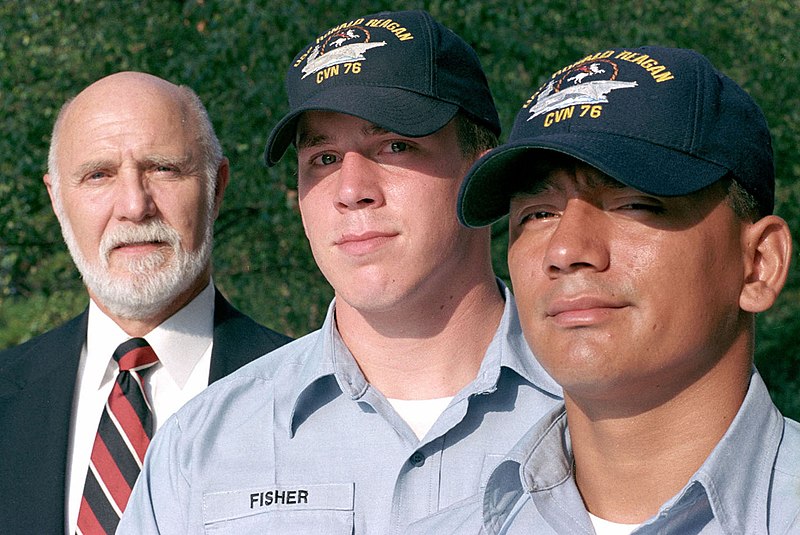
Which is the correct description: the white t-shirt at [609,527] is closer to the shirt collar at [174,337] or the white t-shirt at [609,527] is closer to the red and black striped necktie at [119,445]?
the red and black striped necktie at [119,445]

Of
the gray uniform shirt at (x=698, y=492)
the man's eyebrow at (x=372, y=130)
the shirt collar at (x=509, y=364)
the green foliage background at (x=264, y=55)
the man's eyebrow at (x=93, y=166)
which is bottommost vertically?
the gray uniform shirt at (x=698, y=492)

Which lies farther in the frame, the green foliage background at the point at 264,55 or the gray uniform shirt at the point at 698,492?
the green foliage background at the point at 264,55

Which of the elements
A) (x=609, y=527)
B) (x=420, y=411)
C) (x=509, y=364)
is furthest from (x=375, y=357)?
(x=609, y=527)

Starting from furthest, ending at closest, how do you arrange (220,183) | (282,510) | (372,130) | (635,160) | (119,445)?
(220,183)
(119,445)
(372,130)
(282,510)
(635,160)

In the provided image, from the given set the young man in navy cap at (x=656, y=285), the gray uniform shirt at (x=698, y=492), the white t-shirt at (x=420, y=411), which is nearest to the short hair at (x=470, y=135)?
the white t-shirt at (x=420, y=411)

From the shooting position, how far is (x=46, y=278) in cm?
708

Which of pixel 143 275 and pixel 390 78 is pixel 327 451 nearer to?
pixel 390 78

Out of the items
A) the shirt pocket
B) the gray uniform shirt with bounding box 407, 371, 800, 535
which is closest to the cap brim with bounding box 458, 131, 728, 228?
the gray uniform shirt with bounding box 407, 371, 800, 535

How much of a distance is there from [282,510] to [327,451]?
169 mm

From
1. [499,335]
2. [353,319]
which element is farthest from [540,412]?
[353,319]

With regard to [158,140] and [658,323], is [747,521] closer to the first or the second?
[658,323]

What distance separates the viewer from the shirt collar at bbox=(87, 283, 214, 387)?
3688 millimetres

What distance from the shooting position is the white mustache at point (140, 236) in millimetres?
3617

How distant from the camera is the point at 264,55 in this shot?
614 centimetres
